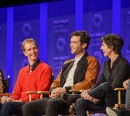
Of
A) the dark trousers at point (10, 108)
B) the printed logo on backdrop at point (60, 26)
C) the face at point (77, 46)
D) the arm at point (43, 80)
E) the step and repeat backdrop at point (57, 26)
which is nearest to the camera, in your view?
the dark trousers at point (10, 108)

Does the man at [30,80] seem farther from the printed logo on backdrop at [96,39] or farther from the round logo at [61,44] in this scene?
the round logo at [61,44]

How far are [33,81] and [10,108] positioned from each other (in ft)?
1.80

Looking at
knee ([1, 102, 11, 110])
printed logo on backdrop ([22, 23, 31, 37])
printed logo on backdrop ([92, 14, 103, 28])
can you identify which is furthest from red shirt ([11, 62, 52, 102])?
printed logo on backdrop ([22, 23, 31, 37])

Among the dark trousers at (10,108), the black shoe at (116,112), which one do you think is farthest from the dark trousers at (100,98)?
the dark trousers at (10,108)

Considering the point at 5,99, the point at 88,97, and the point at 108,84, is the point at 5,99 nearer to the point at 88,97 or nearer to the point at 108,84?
the point at 88,97

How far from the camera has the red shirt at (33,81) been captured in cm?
591

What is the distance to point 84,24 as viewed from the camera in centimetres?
777

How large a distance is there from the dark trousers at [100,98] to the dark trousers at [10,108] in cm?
103

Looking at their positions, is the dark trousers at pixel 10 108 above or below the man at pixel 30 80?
below

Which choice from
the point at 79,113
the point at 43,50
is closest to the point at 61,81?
the point at 79,113

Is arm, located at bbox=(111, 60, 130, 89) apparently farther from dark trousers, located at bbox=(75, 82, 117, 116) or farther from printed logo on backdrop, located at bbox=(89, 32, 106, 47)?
printed logo on backdrop, located at bbox=(89, 32, 106, 47)

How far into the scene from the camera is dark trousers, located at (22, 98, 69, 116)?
17.1 ft

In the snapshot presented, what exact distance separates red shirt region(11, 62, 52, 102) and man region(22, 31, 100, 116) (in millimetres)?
168

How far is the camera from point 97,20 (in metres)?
7.61
